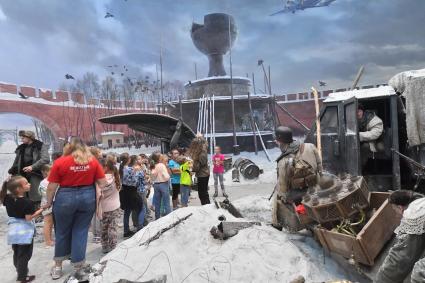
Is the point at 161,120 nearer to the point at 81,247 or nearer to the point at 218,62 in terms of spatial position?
the point at 81,247

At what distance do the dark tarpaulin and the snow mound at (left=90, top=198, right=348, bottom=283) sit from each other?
27.9ft

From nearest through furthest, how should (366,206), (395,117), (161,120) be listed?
(366,206)
(395,117)
(161,120)

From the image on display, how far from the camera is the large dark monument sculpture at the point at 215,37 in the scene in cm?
Result: 2748

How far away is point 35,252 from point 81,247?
1865 mm

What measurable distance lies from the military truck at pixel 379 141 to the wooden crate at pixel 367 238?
2034mm

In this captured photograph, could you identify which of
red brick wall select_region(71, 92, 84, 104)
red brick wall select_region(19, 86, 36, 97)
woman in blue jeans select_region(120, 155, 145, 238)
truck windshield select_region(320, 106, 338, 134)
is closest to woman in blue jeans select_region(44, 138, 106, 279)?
woman in blue jeans select_region(120, 155, 145, 238)

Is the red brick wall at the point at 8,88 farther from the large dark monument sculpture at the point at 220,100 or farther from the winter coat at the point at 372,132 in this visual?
the winter coat at the point at 372,132

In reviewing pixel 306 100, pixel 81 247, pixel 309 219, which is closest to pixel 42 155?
pixel 81 247

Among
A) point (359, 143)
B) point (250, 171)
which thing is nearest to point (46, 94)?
point (250, 171)

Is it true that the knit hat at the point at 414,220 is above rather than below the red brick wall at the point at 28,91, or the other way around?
below

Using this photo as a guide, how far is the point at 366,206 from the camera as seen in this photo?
419 cm

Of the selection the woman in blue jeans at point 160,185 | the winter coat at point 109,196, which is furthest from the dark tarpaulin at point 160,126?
the winter coat at point 109,196

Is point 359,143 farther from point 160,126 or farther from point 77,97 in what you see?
point 77,97

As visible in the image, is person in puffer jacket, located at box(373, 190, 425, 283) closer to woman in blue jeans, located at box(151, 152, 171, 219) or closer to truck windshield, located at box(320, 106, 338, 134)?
truck windshield, located at box(320, 106, 338, 134)
